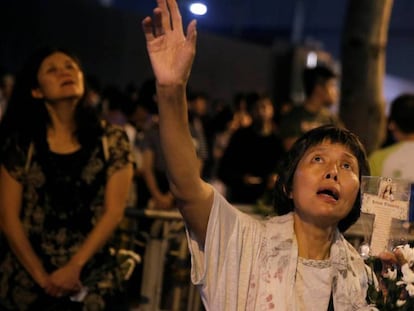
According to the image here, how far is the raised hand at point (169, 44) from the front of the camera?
280 centimetres

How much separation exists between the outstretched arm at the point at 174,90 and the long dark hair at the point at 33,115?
6.92ft

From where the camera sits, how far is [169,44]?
2.84 metres

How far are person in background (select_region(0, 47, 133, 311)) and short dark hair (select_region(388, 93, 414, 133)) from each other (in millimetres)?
1796

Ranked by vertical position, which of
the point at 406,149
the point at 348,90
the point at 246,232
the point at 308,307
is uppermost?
the point at 348,90

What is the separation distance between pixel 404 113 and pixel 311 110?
174 cm

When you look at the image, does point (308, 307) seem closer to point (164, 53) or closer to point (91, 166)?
point (164, 53)

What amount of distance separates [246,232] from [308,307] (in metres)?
0.31

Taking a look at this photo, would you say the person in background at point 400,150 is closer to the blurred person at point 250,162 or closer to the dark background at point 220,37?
the dark background at point 220,37

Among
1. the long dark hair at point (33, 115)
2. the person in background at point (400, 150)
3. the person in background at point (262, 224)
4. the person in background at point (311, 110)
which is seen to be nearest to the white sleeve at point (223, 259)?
the person in background at point (262, 224)

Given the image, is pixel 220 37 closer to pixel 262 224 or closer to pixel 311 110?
pixel 311 110

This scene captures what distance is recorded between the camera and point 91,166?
16.0 ft

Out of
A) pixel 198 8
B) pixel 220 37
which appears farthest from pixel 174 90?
pixel 220 37

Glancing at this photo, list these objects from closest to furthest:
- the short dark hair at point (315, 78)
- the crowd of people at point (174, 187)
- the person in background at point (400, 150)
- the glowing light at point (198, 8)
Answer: the crowd of people at point (174, 187) → the glowing light at point (198, 8) → the person in background at point (400, 150) → the short dark hair at point (315, 78)

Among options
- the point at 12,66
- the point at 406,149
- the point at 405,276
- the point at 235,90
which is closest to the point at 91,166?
the point at 406,149
